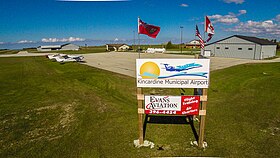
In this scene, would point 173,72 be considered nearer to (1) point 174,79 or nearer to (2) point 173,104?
(1) point 174,79

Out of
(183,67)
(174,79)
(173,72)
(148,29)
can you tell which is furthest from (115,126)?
(148,29)

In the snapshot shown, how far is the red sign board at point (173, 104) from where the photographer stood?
5824 millimetres

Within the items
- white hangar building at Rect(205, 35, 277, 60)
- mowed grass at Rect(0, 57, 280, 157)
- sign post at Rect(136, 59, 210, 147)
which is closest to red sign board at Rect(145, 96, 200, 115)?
sign post at Rect(136, 59, 210, 147)

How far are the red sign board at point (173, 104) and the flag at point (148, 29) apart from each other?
237cm

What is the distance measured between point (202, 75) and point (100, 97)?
783cm

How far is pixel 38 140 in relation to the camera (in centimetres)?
641

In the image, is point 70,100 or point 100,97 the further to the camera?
point 100,97

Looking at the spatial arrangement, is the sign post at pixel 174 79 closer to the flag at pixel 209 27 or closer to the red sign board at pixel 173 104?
the red sign board at pixel 173 104

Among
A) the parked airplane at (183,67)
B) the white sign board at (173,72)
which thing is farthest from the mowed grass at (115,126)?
the parked airplane at (183,67)

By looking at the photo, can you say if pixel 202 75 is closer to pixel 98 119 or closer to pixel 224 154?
pixel 224 154

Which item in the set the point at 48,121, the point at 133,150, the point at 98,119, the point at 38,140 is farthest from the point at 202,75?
the point at 48,121

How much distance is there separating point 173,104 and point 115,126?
9.73 feet

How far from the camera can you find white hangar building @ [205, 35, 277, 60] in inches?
1369

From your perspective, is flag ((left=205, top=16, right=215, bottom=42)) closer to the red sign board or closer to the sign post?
the sign post
